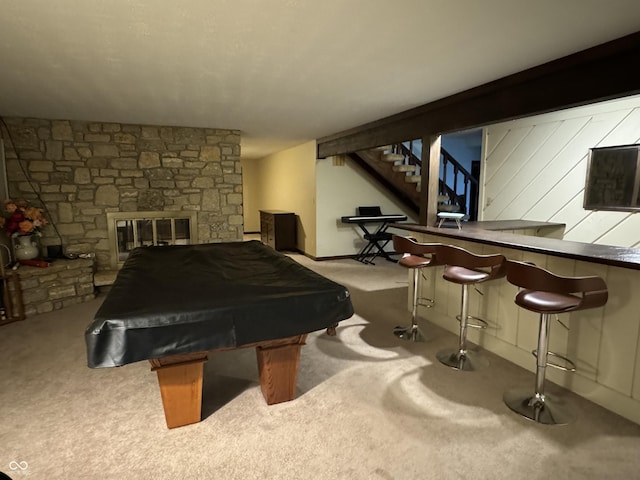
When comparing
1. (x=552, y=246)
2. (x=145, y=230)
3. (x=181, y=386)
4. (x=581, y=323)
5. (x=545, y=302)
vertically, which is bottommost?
(x=181, y=386)

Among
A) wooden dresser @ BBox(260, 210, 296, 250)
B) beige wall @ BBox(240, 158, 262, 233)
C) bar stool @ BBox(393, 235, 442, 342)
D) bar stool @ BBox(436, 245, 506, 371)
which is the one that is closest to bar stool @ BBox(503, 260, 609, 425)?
bar stool @ BBox(436, 245, 506, 371)

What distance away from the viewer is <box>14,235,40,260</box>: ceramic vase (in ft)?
14.1

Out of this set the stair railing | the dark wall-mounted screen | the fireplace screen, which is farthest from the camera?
the stair railing

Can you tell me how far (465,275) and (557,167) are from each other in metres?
2.95

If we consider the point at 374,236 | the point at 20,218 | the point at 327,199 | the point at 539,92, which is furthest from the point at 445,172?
the point at 20,218

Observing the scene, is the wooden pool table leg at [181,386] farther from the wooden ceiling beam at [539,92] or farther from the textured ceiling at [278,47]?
the wooden ceiling beam at [539,92]

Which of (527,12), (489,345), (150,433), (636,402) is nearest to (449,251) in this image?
(489,345)

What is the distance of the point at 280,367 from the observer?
7.68 ft

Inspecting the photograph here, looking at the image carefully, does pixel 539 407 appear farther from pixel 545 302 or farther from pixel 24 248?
pixel 24 248

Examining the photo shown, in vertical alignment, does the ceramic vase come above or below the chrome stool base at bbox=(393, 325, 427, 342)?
above

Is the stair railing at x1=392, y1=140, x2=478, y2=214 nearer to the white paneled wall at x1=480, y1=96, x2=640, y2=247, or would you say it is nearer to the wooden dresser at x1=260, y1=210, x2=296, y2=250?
the white paneled wall at x1=480, y1=96, x2=640, y2=247

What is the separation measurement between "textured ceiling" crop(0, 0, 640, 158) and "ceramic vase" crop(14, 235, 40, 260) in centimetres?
152

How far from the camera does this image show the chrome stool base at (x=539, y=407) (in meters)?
2.23

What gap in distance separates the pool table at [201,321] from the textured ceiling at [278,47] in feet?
4.90
